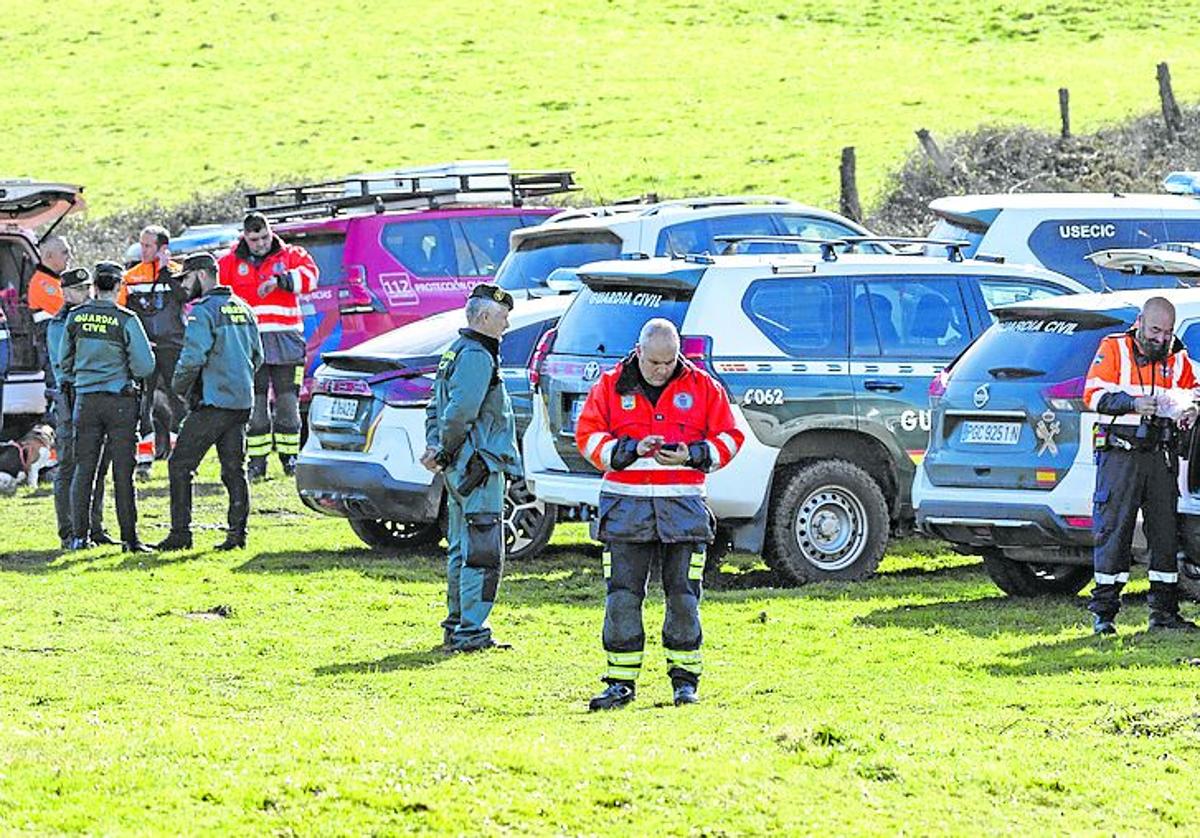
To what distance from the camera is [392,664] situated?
1262cm

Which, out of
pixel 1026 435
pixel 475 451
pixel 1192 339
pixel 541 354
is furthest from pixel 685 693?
pixel 541 354

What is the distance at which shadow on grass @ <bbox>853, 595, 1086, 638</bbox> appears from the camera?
1346cm

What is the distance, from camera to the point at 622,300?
15.4 metres

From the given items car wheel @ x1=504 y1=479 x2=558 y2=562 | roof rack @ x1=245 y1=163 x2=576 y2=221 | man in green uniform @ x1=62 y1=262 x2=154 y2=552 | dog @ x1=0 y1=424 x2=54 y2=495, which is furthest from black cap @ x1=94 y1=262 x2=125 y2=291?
roof rack @ x1=245 y1=163 x2=576 y2=221

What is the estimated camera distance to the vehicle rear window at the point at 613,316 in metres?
15.2

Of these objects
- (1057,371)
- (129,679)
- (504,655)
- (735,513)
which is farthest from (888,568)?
(129,679)

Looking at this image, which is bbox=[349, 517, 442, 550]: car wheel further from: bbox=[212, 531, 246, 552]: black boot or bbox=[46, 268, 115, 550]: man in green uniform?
bbox=[46, 268, 115, 550]: man in green uniform

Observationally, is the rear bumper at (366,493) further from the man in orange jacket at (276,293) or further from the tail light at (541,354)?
the man in orange jacket at (276,293)

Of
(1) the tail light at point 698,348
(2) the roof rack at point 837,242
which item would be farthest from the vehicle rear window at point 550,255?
(1) the tail light at point 698,348

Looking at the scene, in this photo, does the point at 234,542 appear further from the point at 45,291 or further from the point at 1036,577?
the point at 1036,577

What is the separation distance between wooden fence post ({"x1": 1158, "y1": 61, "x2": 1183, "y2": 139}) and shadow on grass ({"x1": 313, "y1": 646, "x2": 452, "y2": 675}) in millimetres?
26742

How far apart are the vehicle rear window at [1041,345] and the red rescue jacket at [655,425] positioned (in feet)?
10.7

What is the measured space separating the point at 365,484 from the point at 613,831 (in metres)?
8.52

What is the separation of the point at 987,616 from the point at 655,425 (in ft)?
11.6
